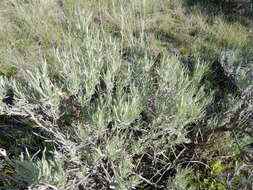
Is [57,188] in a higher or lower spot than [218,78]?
higher

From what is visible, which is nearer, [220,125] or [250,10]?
[220,125]

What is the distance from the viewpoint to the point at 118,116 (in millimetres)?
1065

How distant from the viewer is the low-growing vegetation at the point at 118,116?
3.72ft

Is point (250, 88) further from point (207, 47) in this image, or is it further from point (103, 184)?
point (207, 47)

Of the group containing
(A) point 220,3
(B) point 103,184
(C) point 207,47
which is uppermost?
(A) point 220,3

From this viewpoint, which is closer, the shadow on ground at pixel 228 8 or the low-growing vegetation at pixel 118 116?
the low-growing vegetation at pixel 118 116

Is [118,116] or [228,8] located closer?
[118,116]

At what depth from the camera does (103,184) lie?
1.31m

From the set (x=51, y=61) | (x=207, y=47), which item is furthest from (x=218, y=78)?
(x=51, y=61)

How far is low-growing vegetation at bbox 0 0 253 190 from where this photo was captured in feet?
3.72

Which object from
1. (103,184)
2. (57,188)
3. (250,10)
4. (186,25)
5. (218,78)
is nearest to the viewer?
(57,188)

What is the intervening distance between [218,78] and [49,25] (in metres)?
2.10

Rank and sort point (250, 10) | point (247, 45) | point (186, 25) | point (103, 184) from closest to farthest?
point (103, 184), point (247, 45), point (186, 25), point (250, 10)

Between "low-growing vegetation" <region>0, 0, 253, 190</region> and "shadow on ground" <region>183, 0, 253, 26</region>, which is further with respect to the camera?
"shadow on ground" <region>183, 0, 253, 26</region>
